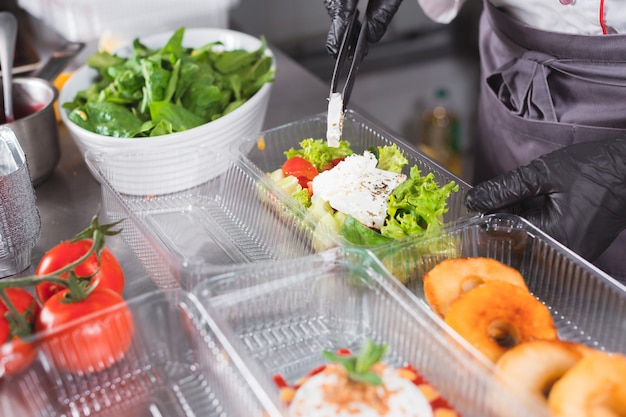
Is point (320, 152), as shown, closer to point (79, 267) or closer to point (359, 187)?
point (359, 187)

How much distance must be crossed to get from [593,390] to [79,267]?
81 centimetres

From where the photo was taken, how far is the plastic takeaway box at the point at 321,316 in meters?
1.09

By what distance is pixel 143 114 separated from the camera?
175cm

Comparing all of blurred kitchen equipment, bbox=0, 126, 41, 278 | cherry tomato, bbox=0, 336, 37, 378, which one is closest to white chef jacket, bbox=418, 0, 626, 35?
blurred kitchen equipment, bbox=0, 126, 41, 278

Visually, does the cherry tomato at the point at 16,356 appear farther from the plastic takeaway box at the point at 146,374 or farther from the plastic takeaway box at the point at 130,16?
the plastic takeaway box at the point at 130,16

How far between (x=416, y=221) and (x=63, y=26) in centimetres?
157

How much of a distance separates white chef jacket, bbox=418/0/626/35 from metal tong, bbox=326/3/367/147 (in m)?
0.34

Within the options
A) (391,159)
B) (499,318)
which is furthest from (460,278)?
(391,159)

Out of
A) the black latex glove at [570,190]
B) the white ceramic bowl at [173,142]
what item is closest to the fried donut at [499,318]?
the black latex glove at [570,190]

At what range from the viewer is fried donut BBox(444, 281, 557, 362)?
3.50ft

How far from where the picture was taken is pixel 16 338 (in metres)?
1.05

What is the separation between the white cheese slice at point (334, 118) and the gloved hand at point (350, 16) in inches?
7.2

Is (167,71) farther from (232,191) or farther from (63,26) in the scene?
(63,26)

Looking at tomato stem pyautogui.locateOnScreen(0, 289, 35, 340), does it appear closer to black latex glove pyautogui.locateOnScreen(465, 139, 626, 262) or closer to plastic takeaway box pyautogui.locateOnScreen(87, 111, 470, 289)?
plastic takeaway box pyautogui.locateOnScreen(87, 111, 470, 289)
